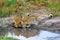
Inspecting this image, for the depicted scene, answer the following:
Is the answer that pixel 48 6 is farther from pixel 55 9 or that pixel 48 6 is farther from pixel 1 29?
pixel 1 29

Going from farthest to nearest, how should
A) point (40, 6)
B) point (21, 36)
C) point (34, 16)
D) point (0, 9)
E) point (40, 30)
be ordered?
point (40, 6) < point (0, 9) < point (34, 16) < point (40, 30) < point (21, 36)

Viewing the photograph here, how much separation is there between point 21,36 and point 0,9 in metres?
2.98

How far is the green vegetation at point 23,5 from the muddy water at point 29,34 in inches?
65.4

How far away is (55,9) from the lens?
505 inches

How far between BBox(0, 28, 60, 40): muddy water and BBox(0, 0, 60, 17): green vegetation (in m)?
1.66

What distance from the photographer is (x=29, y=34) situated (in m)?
10.5

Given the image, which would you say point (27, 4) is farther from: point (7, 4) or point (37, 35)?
point (37, 35)

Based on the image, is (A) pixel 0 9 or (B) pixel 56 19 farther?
(A) pixel 0 9

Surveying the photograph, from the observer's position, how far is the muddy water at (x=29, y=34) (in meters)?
9.98

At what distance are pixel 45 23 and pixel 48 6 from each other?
2195 millimetres

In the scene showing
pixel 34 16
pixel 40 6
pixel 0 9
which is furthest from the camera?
pixel 40 6

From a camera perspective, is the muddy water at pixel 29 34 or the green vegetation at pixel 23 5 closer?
the muddy water at pixel 29 34

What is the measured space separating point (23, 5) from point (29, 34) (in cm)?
356

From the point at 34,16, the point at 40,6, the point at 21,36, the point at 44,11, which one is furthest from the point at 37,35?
the point at 40,6
